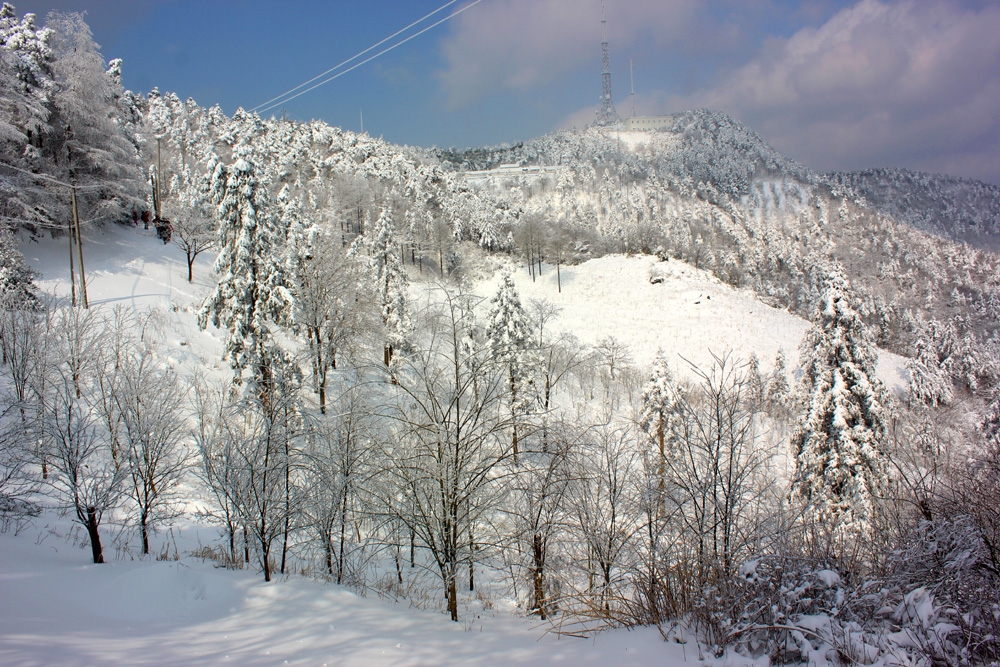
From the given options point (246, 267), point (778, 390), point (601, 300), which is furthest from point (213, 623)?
point (601, 300)

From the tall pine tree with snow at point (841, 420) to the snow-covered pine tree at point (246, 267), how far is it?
21.9m

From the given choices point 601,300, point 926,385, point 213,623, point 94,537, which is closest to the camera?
point 213,623

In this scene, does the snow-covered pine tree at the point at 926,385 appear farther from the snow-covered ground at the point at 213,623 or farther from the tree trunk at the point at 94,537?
the tree trunk at the point at 94,537

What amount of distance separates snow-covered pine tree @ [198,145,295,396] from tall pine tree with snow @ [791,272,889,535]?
72.0ft

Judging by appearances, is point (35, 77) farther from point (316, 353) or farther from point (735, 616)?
point (735, 616)

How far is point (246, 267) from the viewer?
785 inches

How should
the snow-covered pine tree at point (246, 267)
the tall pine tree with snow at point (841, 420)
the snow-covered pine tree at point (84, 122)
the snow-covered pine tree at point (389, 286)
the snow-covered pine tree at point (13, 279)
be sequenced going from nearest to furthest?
the tall pine tree with snow at point (841, 420)
the snow-covered pine tree at point (13, 279)
the snow-covered pine tree at point (246, 267)
the snow-covered pine tree at point (84, 122)
the snow-covered pine tree at point (389, 286)

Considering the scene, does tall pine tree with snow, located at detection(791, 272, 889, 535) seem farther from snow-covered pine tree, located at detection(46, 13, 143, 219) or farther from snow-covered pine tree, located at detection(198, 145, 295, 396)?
snow-covered pine tree, located at detection(46, 13, 143, 219)

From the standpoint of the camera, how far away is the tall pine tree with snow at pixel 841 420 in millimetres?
17094

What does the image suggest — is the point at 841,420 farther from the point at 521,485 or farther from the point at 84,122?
the point at 84,122

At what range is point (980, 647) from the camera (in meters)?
3.92

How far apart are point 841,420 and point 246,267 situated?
2472 cm

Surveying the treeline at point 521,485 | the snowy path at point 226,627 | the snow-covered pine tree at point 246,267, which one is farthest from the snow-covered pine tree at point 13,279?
the snowy path at point 226,627

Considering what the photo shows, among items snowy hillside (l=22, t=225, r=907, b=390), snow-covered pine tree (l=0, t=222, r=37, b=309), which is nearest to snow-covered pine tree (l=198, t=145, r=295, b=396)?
snowy hillside (l=22, t=225, r=907, b=390)
